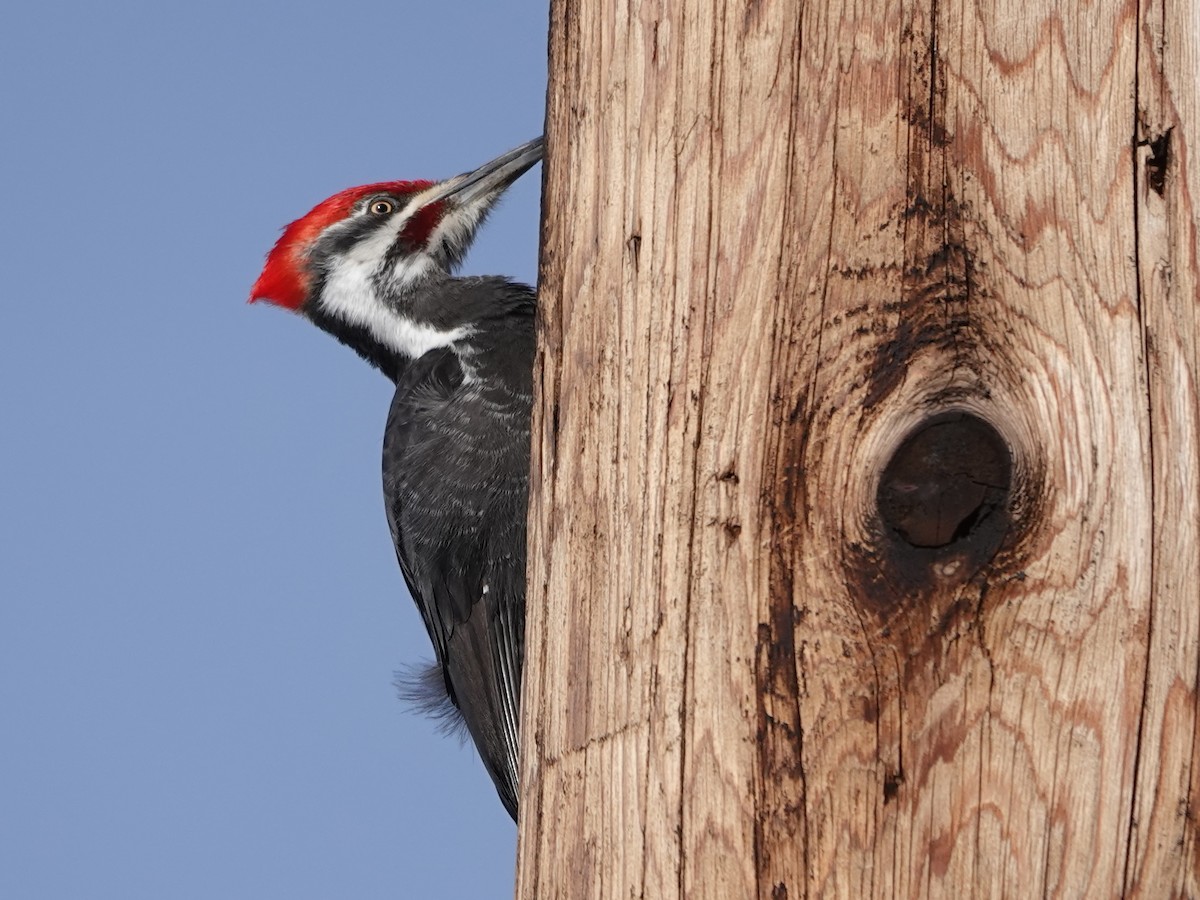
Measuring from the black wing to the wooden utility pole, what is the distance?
2.11m

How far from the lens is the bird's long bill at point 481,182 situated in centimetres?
466

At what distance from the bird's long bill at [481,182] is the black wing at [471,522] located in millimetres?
754

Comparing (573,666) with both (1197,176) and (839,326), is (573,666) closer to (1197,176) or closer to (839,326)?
(839,326)

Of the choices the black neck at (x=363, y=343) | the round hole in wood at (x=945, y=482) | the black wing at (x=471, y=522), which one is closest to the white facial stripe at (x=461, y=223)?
the black neck at (x=363, y=343)

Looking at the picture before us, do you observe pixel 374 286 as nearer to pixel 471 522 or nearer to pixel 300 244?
pixel 300 244

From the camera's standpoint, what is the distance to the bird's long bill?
466cm

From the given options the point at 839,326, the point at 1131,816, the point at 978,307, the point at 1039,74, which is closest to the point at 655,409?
the point at 839,326

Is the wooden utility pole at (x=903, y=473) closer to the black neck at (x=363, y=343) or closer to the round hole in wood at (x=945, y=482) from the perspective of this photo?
the round hole in wood at (x=945, y=482)

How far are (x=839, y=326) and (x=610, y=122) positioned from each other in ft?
1.63

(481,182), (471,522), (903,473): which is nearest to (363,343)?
(481,182)

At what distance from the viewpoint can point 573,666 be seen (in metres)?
1.78

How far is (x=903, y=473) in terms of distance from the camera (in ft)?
4.83

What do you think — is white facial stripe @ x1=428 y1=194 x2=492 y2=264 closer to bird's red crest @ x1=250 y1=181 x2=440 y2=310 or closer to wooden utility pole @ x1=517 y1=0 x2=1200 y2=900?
bird's red crest @ x1=250 y1=181 x2=440 y2=310

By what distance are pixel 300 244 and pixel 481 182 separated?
0.67 metres
